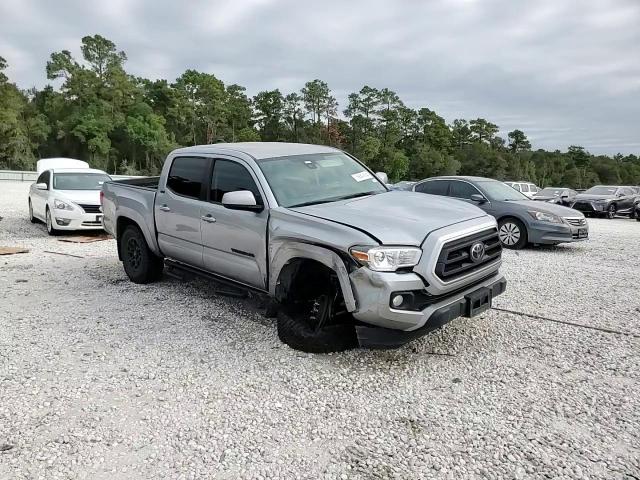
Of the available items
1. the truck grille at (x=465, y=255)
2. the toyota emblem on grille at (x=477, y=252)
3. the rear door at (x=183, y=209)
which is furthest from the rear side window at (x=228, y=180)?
the toyota emblem on grille at (x=477, y=252)

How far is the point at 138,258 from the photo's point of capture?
6465mm

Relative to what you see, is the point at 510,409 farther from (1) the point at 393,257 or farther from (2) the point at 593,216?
(2) the point at 593,216

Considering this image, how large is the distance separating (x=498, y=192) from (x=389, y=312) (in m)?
7.95

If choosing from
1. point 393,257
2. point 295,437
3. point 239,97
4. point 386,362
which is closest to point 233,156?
point 393,257

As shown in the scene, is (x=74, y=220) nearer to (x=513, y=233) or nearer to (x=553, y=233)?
(x=513, y=233)

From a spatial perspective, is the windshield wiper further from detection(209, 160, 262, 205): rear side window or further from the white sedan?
the white sedan

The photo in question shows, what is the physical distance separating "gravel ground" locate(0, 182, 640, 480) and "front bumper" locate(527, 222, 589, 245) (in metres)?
3.93

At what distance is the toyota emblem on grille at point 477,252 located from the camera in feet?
12.8

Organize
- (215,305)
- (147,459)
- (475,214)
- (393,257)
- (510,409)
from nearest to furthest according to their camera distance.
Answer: (147,459), (510,409), (393,257), (475,214), (215,305)

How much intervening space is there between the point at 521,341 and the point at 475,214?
1.27 meters

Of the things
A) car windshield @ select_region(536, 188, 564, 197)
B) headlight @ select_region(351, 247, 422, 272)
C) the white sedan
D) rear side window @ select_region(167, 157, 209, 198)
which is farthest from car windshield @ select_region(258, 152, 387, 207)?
car windshield @ select_region(536, 188, 564, 197)

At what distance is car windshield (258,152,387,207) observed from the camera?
4.53m

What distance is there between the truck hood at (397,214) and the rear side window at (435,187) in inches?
245

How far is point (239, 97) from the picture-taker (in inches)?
3246
